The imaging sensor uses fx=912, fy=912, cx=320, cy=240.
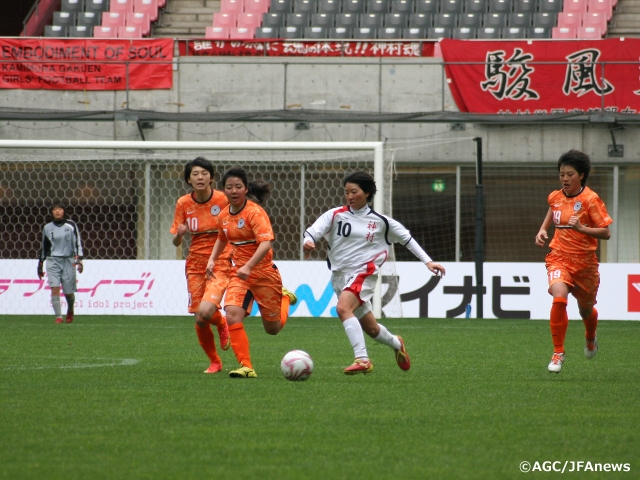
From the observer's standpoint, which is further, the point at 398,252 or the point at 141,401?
the point at 398,252

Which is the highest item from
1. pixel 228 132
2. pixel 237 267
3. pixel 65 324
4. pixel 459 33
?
pixel 459 33

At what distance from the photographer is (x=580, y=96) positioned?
19.1m

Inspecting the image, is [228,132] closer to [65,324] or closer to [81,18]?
[81,18]

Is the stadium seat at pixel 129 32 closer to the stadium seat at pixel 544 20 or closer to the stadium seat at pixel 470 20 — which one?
the stadium seat at pixel 470 20

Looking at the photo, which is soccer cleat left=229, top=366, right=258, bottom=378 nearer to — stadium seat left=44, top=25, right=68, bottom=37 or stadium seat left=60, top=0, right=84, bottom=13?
stadium seat left=44, top=25, right=68, bottom=37

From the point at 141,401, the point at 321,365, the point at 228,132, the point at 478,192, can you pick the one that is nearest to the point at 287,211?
the point at 228,132

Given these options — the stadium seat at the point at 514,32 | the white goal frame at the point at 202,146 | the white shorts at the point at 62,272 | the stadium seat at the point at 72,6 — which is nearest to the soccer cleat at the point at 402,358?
the white goal frame at the point at 202,146

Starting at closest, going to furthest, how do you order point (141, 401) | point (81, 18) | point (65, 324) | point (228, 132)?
point (141, 401) → point (65, 324) → point (228, 132) → point (81, 18)

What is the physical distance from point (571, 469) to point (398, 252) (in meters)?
15.6

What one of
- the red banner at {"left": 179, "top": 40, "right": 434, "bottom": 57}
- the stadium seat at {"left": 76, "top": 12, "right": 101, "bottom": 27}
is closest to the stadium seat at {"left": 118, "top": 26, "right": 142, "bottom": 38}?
the stadium seat at {"left": 76, "top": 12, "right": 101, "bottom": 27}

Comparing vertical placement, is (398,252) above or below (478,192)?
below

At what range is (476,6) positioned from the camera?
2223 cm

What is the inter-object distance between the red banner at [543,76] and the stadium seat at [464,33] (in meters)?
2.15

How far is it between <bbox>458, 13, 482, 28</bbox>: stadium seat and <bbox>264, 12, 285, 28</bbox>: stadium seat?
4.33 m
